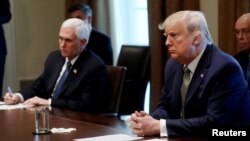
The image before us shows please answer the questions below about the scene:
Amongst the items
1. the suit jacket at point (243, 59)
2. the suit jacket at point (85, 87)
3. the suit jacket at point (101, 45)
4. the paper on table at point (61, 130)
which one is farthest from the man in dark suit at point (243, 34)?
the paper on table at point (61, 130)

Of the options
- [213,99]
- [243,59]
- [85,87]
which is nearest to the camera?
[213,99]

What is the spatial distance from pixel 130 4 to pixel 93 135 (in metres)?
3.47

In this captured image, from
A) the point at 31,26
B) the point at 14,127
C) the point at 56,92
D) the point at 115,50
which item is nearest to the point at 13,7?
the point at 31,26

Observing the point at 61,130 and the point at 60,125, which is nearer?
the point at 61,130

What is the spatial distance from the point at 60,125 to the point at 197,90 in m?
0.72

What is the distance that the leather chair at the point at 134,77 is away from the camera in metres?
4.70

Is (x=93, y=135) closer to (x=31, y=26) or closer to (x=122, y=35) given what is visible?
(x=122, y=35)

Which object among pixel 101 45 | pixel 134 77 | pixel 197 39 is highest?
pixel 197 39

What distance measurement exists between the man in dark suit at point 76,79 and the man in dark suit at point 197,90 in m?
0.78

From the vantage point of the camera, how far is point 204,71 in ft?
8.66

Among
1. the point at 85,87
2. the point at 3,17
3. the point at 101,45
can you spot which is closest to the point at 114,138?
the point at 85,87

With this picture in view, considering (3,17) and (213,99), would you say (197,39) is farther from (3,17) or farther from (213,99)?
(3,17)

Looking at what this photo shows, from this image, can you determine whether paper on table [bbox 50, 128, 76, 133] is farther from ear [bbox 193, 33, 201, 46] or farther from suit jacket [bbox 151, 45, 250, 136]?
ear [bbox 193, 33, 201, 46]

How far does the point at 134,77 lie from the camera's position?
189 inches
